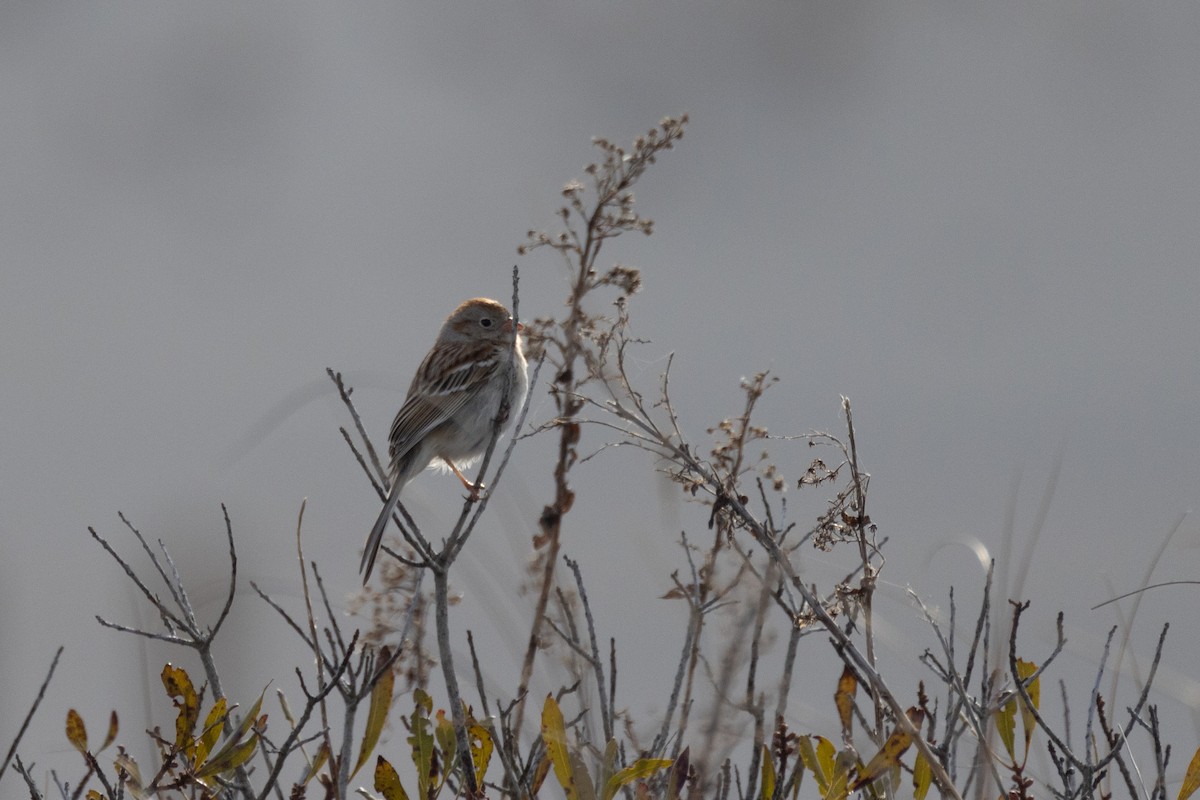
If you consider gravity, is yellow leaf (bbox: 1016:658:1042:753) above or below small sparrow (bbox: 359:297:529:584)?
below

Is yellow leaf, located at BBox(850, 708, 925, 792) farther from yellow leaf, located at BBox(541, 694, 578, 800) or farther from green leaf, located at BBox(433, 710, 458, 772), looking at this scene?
green leaf, located at BBox(433, 710, 458, 772)

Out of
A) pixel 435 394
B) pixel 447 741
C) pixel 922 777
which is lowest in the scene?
pixel 447 741

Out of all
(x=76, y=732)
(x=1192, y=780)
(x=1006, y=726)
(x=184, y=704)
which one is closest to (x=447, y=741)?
(x=184, y=704)

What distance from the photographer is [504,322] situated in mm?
4918

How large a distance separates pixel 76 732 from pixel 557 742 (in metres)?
0.74

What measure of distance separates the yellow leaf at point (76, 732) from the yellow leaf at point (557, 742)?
0.69 metres

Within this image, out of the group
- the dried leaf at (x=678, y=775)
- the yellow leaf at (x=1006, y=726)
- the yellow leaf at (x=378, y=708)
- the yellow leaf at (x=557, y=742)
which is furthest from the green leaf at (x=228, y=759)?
the yellow leaf at (x=1006, y=726)

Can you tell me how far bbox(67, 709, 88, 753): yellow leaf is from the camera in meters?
1.87

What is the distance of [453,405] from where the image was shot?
441cm

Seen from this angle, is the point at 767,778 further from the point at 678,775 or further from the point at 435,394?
the point at 435,394

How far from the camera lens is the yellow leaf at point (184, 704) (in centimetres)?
181

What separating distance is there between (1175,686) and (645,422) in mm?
1013

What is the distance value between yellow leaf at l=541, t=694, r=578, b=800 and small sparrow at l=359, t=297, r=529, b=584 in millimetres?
2588

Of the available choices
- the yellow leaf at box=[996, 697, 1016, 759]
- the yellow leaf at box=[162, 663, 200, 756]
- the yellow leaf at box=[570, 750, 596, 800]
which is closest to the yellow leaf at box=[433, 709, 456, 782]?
the yellow leaf at box=[570, 750, 596, 800]
